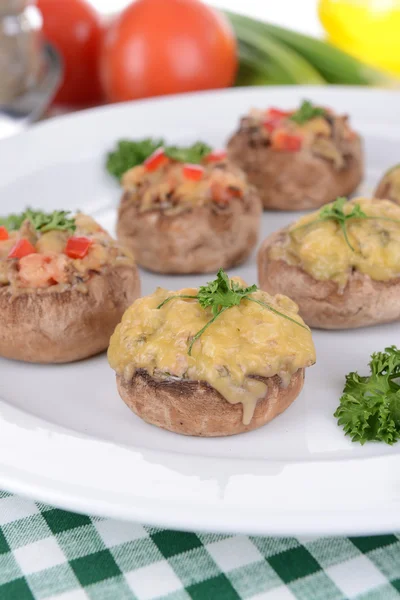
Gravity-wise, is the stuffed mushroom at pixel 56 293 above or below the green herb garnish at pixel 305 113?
below

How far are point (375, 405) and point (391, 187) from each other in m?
2.46

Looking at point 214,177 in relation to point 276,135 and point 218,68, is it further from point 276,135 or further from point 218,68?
point 218,68

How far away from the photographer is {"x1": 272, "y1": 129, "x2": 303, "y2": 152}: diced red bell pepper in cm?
640

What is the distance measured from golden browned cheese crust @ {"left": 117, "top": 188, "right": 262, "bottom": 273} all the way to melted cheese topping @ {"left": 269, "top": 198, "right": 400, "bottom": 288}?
87cm

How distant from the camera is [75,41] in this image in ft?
28.0

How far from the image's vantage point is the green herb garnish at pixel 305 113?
6430mm

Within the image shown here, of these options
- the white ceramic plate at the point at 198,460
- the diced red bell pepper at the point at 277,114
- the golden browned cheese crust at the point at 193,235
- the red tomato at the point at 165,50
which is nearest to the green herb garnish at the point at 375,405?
the white ceramic plate at the point at 198,460

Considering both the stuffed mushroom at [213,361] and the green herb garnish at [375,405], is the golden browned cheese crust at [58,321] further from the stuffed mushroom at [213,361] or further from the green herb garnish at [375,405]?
the green herb garnish at [375,405]

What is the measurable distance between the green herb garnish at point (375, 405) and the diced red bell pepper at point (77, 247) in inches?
66.7

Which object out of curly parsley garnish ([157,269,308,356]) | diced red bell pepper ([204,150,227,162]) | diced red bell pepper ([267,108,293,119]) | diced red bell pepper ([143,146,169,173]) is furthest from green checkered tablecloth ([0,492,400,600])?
diced red bell pepper ([267,108,293,119])

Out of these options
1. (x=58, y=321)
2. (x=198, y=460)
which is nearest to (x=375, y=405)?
(x=198, y=460)

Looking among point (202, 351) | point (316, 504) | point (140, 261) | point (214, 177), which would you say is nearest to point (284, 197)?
point (214, 177)

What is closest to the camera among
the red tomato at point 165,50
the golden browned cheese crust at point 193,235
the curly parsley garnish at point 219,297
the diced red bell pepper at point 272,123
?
the curly parsley garnish at point 219,297

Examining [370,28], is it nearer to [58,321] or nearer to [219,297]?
[58,321]
